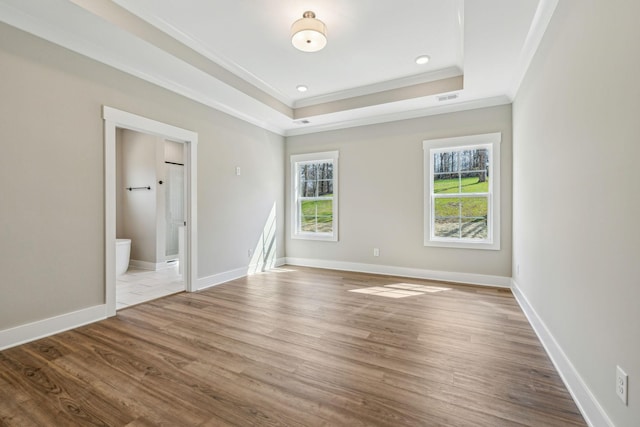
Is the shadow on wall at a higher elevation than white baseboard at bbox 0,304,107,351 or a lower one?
higher

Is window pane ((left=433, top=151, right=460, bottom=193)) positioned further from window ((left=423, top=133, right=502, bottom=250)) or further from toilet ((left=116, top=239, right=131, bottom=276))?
toilet ((left=116, top=239, right=131, bottom=276))

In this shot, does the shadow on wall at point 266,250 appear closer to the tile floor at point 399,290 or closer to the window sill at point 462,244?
the tile floor at point 399,290

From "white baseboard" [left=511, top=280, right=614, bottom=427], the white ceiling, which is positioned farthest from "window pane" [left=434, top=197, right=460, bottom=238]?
"white baseboard" [left=511, top=280, right=614, bottom=427]

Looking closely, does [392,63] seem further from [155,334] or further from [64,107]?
[155,334]

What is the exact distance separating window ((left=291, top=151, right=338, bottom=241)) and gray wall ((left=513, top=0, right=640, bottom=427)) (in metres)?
3.30

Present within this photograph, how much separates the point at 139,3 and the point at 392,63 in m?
2.71

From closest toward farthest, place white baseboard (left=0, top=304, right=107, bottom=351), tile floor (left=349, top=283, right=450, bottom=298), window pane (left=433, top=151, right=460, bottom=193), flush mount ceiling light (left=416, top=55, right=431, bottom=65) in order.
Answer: white baseboard (left=0, top=304, right=107, bottom=351) → flush mount ceiling light (left=416, top=55, right=431, bottom=65) → tile floor (left=349, top=283, right=450, bottom=298) → window pane (left=433, top=151, right=460, bottom=193)

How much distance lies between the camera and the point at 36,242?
2514 mm

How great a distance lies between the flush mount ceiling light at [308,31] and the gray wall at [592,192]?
183 centimetres

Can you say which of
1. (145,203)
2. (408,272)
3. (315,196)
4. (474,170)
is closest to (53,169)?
(145,203)

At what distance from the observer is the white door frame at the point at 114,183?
2.98 meters

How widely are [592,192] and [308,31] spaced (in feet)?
8.07

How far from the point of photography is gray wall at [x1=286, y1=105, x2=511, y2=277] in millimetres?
4180

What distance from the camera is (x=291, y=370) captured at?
2.02 metres
